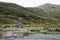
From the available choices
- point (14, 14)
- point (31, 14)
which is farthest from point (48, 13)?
point (14, 14)

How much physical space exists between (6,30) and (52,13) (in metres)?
12.7

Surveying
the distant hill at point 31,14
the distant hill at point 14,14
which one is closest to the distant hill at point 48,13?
the distant hill at point 31,14

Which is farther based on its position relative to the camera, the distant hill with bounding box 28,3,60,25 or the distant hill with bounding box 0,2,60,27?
the distant hill with bounding box 28,3,60,25

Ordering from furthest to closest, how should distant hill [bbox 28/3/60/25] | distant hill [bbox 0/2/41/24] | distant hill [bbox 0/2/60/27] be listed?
distant hill [bbox 28/3/60/25] → distant hill [bbox 0/2/41/24] → distant hill [bbox 0/2/60/27]

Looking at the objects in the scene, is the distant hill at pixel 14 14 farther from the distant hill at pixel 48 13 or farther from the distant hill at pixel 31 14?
the distant hill at pixel 48 13

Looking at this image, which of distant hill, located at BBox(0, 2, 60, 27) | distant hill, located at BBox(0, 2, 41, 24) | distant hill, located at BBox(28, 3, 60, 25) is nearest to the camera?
distant hill, located at BBox(0, 2, 60, 27)

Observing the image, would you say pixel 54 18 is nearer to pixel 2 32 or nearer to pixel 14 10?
pixel 14 10

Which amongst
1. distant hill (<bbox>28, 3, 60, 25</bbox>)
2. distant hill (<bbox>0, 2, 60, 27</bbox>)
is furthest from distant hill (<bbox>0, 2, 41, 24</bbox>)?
distant hill (<bbox>28, 3, 60, 25</bbox>)

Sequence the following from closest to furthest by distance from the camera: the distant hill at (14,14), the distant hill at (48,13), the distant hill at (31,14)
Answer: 1. the distant hill at (31,14)
2. the distant hill at (14,14)
3. the distant hill at (48,13)

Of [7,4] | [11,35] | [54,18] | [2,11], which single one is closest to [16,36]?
[11,35]

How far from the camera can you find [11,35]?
71.6 ft

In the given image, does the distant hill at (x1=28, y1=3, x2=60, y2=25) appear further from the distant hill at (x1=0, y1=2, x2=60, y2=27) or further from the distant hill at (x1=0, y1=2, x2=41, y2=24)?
the distant hill at (x1=0, y1=2, x2=41, y2=24)

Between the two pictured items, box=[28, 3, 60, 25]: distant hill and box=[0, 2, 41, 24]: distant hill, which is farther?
box=[28, 3, 60, 25]: distant hill

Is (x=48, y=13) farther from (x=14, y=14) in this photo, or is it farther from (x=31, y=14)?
(x=14, y=14)
